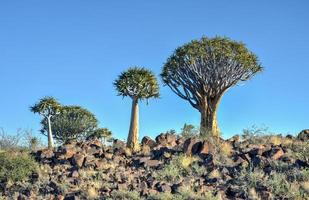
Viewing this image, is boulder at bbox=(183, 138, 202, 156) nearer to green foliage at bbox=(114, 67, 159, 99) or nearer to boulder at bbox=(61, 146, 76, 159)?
boulder at bbox=(61, 146, 76, 159)

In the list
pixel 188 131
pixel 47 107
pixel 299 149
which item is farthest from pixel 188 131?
pixel 47 107

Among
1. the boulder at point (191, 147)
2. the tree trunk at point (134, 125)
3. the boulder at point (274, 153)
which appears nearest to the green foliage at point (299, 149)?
the boulder at point (274, 153)

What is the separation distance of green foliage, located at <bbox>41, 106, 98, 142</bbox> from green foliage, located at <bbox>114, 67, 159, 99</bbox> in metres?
21.1

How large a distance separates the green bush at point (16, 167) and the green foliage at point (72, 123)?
101ft

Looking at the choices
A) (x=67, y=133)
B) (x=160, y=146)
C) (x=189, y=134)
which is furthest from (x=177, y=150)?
(x=67, y=133)

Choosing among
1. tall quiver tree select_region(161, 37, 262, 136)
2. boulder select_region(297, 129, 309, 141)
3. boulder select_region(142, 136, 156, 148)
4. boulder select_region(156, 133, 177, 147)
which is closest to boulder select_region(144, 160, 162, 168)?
boulder select_region(156, 133, 177, 147)

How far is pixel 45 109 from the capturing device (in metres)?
42.1

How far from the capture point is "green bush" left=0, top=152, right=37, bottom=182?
1664cm

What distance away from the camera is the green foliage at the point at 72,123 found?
4908 centimetres

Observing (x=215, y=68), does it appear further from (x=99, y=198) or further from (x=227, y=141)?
(x=99, y=198)

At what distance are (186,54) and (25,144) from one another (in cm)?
1049

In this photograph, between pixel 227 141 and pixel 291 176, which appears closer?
pixel 291 176

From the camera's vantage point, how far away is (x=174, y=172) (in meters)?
15.3

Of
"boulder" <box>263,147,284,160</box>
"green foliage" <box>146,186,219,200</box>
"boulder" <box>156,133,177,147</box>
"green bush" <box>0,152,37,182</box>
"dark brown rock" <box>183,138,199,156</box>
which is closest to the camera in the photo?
"green foliage" <box>146,186,219,200</box>
